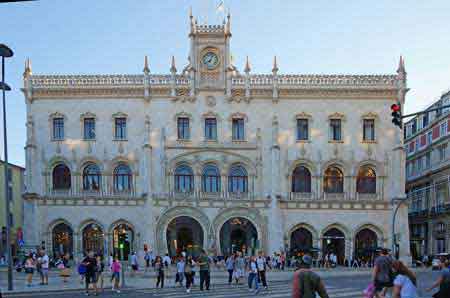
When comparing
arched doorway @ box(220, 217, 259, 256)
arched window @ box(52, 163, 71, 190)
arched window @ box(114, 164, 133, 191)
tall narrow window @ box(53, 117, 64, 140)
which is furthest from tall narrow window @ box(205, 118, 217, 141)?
tall narrow window @ box(53, 117, 64, 140)

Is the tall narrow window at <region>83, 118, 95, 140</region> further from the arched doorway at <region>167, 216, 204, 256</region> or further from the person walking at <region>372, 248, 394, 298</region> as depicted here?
the person walking at <region>372, 248, 394, 298</region>

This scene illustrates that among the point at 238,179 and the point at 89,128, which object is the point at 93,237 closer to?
the point at 89,128

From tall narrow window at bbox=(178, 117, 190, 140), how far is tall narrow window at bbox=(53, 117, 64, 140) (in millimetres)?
9122

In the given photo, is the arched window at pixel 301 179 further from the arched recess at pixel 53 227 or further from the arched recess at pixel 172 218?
the arched recess at pixel 53 227

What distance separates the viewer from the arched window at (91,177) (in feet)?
143

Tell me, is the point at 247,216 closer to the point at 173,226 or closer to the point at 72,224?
the point at 173,226

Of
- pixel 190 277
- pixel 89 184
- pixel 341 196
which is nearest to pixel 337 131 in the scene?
pixel 341 196

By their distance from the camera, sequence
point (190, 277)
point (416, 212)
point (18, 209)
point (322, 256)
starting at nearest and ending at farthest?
point (190, 277) < point (322, 256) < point (416, 212) < point (18, 209)

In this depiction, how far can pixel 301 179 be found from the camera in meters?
43.7

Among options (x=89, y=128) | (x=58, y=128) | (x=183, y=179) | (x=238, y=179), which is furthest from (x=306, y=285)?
(x=58, y=128)

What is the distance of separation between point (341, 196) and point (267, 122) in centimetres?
798

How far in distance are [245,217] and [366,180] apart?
32.1 ft

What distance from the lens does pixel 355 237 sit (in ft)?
143

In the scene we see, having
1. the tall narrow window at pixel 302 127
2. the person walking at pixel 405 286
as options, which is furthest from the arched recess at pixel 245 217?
the person walking at pixel 405 286
